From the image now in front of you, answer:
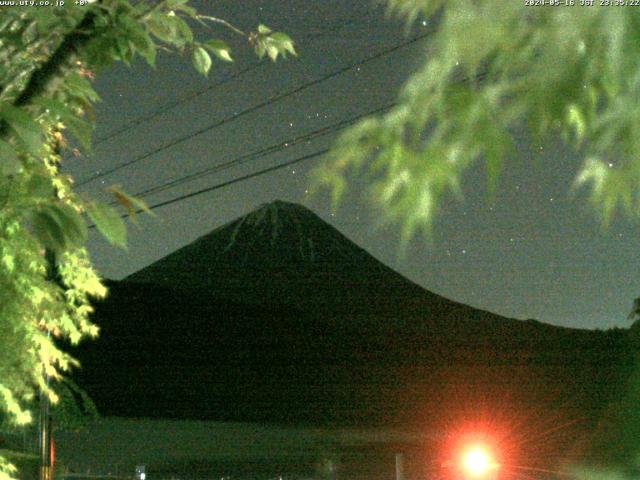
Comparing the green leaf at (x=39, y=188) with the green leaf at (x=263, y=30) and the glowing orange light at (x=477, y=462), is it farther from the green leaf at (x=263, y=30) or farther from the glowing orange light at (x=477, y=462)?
the glowing orange light at (x=477, y=462)

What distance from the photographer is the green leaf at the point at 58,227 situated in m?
2.40

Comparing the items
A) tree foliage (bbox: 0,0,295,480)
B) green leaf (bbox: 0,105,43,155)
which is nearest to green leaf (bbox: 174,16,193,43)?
tree foliage (bbox: 0,0,295,480)

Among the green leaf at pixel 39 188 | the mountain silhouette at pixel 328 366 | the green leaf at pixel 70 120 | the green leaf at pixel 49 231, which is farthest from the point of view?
the mountain silhouette at pixel 328 366

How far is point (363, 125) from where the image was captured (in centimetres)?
105

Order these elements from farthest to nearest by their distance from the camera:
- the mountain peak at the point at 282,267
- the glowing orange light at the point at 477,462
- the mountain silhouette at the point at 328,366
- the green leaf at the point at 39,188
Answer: the mountain peak at the point at 282,267 < the mountain silhouette at the point at 328,366 < the glowing orange light at the point at 477,462 < the green leaf at the point at 39,188

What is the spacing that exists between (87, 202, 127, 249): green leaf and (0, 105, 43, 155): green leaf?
0.22 m

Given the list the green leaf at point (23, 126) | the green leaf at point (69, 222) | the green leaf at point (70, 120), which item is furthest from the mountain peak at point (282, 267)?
the green leaf at point (23, 126)

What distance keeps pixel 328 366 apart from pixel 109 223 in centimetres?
5519

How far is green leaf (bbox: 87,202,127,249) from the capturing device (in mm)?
2330

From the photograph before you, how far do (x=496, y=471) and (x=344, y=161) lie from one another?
8.91 meters

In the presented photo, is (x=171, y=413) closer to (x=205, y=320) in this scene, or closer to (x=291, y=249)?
(x=205, y=320)

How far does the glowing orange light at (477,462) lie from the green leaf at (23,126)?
696 centimetres

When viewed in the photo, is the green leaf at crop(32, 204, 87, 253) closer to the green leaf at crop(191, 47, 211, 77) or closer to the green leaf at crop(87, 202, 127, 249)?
the green leaf at crop(87, 202, 127, 249)

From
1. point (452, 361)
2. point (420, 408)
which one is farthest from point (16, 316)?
point (452, 361)
